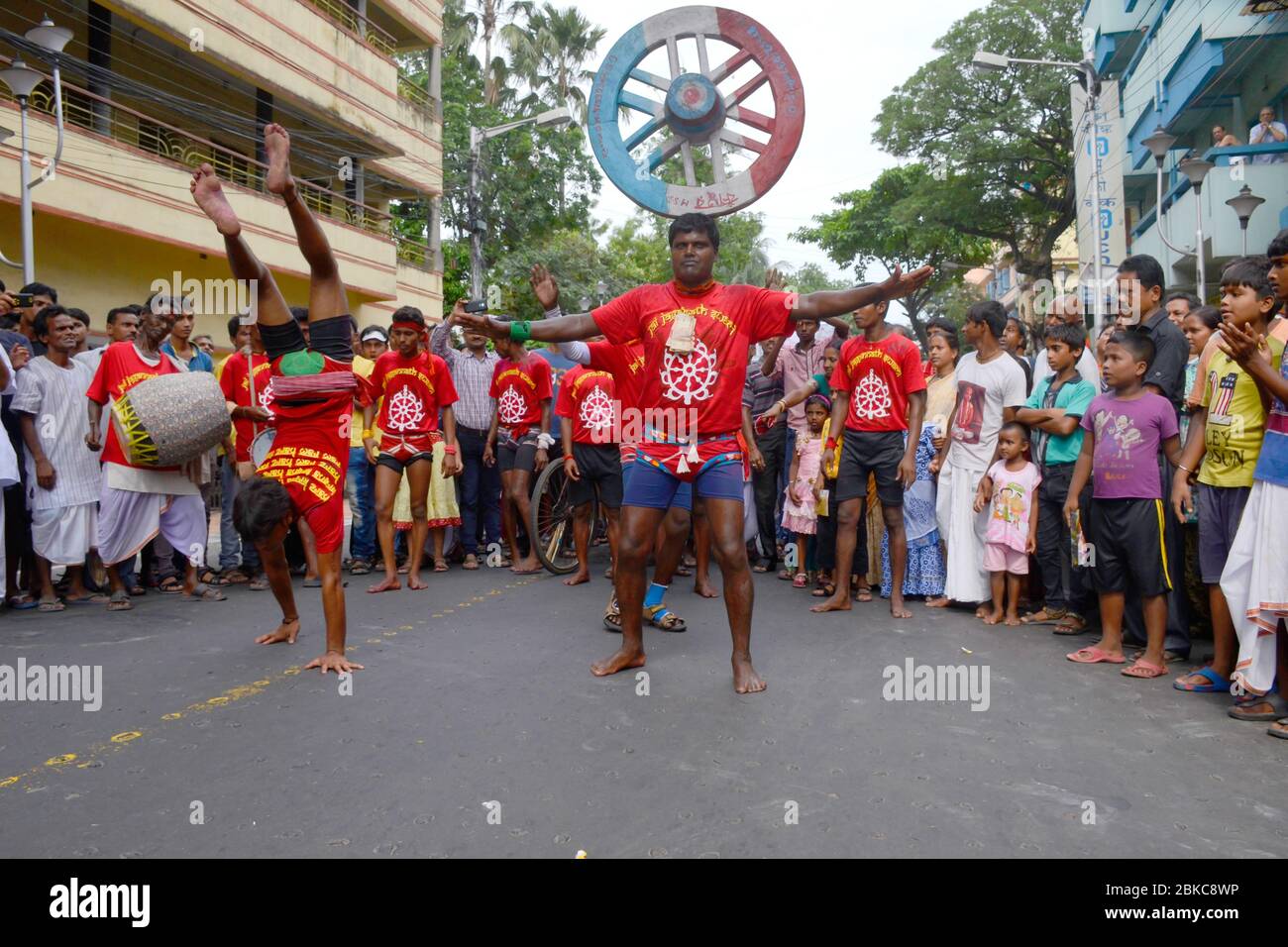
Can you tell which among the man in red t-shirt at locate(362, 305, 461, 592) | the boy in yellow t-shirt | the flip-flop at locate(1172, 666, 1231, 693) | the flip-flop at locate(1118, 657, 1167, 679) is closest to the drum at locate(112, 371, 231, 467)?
the man in red t-shirt at locate(362, 305, 461, 592)

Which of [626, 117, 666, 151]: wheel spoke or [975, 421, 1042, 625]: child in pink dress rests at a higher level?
[626, 117, 666, 151]: wheel spoke

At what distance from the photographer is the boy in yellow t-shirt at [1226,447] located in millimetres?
4566

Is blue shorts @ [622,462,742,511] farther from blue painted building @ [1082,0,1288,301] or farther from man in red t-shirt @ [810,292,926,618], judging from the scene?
blue painted building @ [1082,0,1288,301]

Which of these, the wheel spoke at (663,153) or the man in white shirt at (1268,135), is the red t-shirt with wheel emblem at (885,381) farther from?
the man in white shirt at (1268,135)

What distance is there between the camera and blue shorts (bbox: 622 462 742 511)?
4844 mm

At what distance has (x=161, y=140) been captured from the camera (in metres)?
16.0

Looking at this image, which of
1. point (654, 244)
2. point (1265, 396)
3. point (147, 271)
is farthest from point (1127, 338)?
point (654, 244)

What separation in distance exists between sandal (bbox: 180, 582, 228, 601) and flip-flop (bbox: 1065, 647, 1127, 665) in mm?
5673

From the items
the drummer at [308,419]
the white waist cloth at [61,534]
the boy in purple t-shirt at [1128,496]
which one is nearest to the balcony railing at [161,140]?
the white waist cloth at [61,534]

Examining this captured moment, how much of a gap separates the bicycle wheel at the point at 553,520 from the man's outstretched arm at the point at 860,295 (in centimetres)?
411

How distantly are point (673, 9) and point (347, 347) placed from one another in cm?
377

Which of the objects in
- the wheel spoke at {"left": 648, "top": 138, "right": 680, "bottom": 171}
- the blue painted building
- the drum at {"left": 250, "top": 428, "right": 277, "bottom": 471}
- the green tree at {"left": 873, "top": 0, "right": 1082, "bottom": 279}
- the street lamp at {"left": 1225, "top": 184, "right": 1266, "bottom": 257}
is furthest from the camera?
the green tree at {"left": 873, "top": 0, "right": 1082, "bottom": 279}
